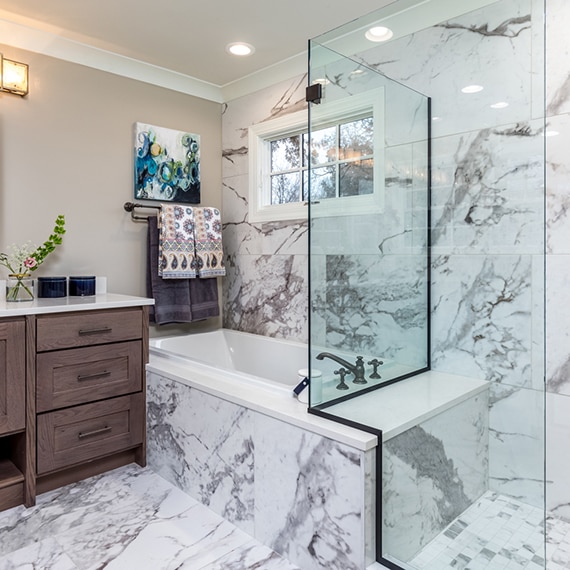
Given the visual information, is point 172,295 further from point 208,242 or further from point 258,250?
point 258,250

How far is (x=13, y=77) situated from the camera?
242cm

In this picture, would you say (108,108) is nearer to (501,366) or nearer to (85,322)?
(85,322)

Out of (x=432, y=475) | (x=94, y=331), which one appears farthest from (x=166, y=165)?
(x=432, y=475)

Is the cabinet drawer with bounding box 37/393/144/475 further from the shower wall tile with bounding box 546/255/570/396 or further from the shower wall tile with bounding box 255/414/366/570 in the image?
the shower wall tile with bounding box 546/255/570/396

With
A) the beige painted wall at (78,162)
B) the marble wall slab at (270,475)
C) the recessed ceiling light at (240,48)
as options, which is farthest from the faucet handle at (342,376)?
the recessed ceiling light at (240,48)

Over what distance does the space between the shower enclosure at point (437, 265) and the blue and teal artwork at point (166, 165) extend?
1.52m

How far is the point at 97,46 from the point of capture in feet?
8.86

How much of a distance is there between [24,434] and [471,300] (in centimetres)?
207

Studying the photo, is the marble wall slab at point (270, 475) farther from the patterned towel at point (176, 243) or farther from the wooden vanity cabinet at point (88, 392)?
the patterned towel at point (176, 243)

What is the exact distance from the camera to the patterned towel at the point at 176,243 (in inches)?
115

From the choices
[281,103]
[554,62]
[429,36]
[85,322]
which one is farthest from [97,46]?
[554,62]

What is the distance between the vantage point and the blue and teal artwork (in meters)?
2.96

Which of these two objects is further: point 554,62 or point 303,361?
point 303,361

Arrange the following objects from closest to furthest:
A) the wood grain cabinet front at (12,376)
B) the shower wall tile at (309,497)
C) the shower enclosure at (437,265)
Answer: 1. the shower wall tile at (309,497)
2. the shower enclosure at (437,265)
3. the wood grain cabinet front at (12,376)
